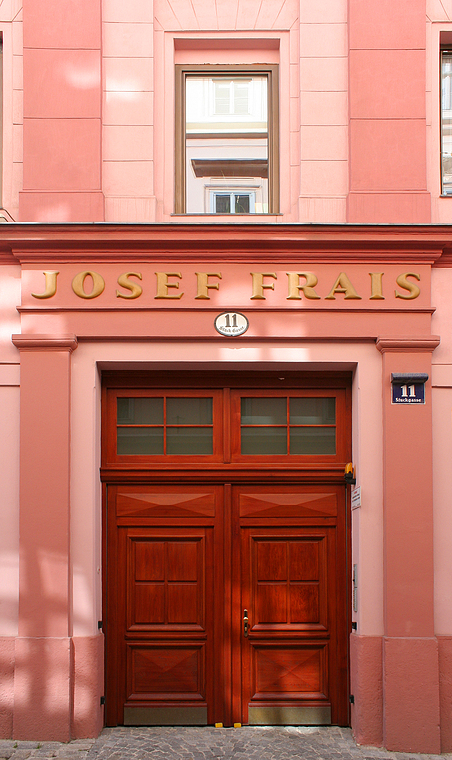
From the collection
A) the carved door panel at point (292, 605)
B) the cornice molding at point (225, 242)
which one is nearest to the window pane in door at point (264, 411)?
the carved door panel at point (292, 605)

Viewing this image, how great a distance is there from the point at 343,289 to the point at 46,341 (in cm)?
272

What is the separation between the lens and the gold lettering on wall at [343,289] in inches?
254

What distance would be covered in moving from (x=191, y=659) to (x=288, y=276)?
3.65m

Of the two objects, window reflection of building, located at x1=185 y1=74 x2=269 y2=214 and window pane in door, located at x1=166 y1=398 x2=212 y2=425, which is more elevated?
window reflection of building, located at x1=185 y1=74 x2=269 y2=214

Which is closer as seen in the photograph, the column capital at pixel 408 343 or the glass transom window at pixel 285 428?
the column capital at pixel 408 343

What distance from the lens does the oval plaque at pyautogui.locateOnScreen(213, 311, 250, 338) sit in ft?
21.2

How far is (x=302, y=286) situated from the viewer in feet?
21.2

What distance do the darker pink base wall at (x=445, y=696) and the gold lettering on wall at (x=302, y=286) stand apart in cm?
332

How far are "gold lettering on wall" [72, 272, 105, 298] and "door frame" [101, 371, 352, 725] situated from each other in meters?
0.81

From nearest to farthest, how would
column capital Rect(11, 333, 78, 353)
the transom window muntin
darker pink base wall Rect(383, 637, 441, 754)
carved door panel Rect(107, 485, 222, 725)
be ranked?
darker pink base wall Rect(383, 637, 441, 754) → column capital Rect(11, 333, 78, 353) → carved door panel Rect(107, 485, 222, 725) → the transom window muntin

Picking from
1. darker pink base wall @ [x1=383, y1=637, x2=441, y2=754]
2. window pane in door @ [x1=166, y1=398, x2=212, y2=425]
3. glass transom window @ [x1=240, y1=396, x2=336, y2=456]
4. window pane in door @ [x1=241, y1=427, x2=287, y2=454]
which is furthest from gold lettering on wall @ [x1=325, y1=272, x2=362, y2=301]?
darker pink base wall @ [x1=383, y1=637, x2=441, y2=754]

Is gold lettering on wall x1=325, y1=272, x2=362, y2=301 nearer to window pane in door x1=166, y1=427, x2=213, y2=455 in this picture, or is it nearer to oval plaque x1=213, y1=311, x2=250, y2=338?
oval plaque x1=213, y1=311, x2=250, y2=338

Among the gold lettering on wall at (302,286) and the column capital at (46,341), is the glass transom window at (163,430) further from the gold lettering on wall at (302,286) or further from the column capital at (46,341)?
the gold lettering on wall at (302,286)

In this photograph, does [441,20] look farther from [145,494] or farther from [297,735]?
[297,735]
